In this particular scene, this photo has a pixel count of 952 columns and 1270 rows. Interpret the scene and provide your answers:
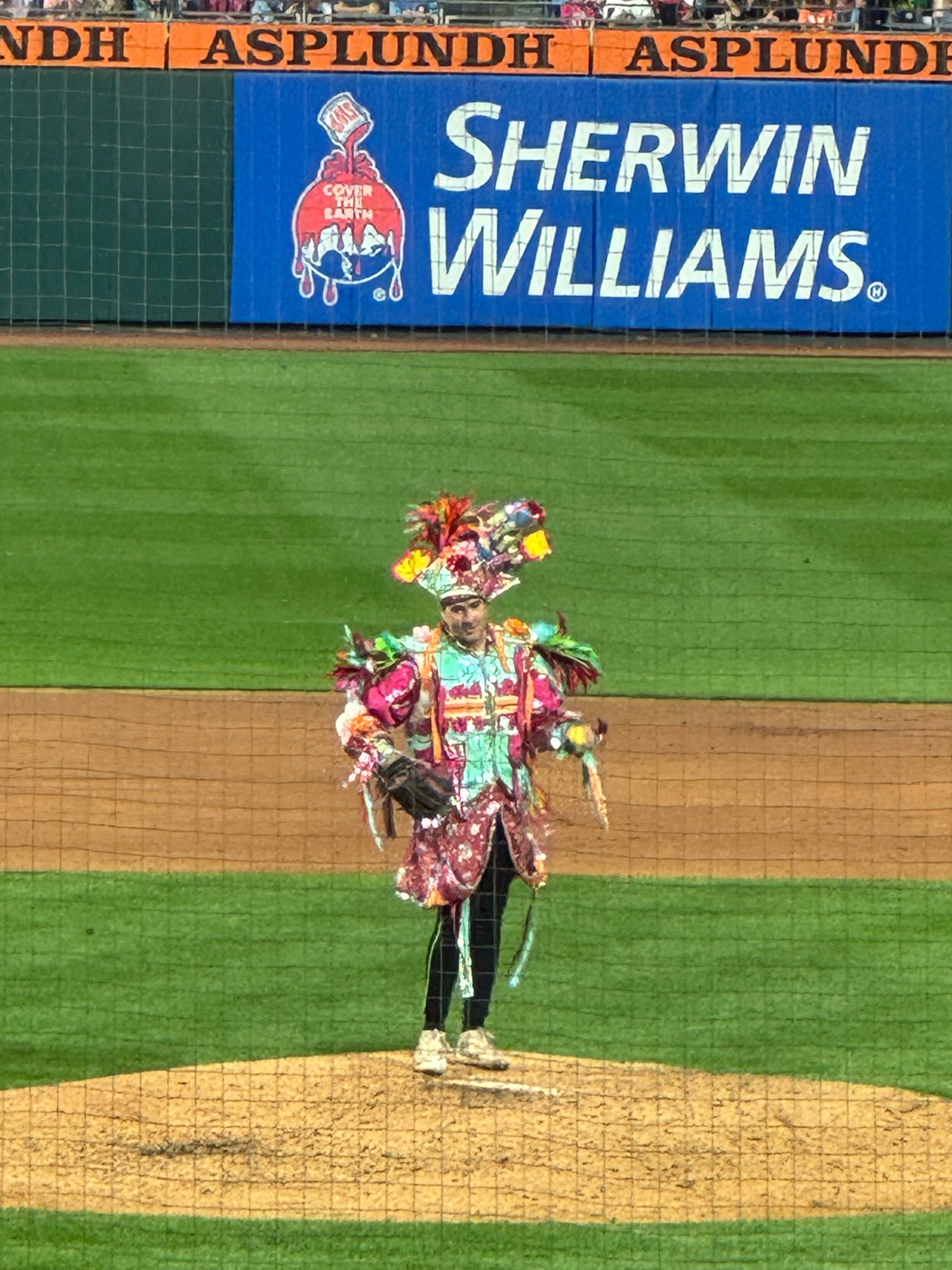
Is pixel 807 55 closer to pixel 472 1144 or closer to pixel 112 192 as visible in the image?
pixel 112 192

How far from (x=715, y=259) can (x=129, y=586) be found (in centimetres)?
731

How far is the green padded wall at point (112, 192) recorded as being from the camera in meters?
21.3

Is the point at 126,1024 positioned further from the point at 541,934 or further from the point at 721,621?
the point at 721,621

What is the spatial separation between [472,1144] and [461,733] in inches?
50.6

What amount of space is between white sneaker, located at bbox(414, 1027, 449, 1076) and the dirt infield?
3263mm

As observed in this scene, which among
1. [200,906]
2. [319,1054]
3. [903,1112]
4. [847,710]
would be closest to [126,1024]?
[319,1054]

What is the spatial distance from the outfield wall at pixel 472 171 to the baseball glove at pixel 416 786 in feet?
48.4

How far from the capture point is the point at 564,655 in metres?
7.99

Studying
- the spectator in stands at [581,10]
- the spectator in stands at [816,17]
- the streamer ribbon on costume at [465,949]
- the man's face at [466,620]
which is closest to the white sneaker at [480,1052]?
the streamer ribbon on costume at [465,949]

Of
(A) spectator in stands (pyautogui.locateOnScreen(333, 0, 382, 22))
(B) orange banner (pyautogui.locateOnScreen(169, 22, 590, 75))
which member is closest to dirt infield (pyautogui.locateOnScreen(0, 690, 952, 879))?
(B) orange banner (pyautogui.locateOnScreen(169, 22, 590, 75))

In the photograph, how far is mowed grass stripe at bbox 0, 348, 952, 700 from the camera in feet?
53.0

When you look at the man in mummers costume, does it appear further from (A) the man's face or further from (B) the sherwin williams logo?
(B) the sherwin williams logo

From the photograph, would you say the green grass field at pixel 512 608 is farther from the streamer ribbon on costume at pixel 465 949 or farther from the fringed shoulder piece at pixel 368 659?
the fringed shoulder piece at pixel 368 659

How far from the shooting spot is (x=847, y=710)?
14.8 m
